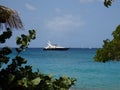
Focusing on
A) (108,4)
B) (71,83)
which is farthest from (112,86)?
(71,83)

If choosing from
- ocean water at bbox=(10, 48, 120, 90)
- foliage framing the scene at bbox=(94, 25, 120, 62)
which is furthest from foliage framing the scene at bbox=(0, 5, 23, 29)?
foliage framing the scene at bbox=(94, 25, 120, 62)

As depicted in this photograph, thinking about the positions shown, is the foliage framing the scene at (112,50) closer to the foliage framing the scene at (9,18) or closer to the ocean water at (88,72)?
the ocean water at (88,72)

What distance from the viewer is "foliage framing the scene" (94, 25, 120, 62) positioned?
42.7 ft

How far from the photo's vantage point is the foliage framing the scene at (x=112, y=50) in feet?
42.7

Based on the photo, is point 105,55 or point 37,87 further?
point 105,55

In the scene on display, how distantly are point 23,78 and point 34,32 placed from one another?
78 cm

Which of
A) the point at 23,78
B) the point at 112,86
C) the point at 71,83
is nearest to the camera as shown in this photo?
the point at 23,78

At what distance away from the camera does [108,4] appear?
24.9 feet

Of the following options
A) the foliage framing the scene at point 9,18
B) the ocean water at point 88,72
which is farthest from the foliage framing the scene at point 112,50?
the foliage framing the scene at point 9,18

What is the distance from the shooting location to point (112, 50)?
13.1 m

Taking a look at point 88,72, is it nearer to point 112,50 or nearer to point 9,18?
point 112,50

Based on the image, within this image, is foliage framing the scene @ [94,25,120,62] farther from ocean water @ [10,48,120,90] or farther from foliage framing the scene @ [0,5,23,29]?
foliage framing the scene @ [0,5,23,29]

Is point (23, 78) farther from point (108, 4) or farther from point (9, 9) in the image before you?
point (108, 4)

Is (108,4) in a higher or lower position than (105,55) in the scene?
higher
